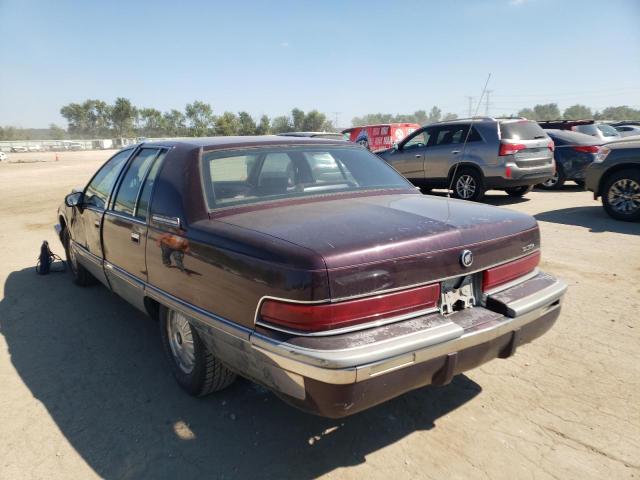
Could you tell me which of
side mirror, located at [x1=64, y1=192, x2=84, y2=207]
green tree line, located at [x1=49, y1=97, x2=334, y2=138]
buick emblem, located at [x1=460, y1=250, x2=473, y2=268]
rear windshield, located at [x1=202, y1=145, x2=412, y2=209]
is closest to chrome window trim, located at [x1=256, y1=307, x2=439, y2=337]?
buick emblem, located at [x1=460, y1=250, x2=473, y2=268]

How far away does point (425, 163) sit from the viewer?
10219mm

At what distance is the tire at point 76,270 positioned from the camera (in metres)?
5.15

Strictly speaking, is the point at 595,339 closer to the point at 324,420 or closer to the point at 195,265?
the point at 324,420

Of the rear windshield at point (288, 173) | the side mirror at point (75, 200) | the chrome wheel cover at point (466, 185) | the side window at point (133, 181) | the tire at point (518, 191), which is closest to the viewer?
the rear windshield at point (288, 173)

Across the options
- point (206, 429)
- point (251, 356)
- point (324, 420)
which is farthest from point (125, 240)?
point (324, 420)

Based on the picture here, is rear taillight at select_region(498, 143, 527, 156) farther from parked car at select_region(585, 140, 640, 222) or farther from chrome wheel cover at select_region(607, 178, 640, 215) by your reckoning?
chrome wheel cover at select_region(607, 178, 640, 215)

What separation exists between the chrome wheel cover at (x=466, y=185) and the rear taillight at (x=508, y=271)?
22.7 ft

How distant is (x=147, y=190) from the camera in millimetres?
3209

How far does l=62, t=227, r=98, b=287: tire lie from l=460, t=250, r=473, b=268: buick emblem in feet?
14.2

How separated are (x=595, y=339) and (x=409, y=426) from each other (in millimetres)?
1994

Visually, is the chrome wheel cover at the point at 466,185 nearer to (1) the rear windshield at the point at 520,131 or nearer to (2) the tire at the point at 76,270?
(1) the rear windshield at the point at 520,131

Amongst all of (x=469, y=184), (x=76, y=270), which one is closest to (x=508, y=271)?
(x=76, y=270)

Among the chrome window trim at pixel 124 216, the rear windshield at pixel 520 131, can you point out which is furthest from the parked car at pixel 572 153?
the chrome window trim at pixel 124 216

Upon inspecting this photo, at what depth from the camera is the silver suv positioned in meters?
8.93
